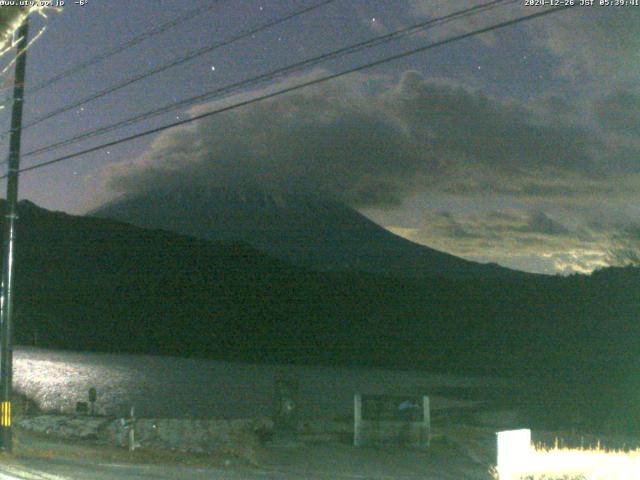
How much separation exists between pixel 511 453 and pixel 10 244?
10737 mm

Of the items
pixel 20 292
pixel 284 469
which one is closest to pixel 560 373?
pixel 284 469

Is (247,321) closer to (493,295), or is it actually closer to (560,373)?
(493,295)

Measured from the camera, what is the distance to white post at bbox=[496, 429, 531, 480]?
41.8ft

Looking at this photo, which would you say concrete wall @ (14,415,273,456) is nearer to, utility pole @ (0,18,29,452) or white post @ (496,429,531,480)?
utility pole @ (0,18,29,452)

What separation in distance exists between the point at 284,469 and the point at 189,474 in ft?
9.41

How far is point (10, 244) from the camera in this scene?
56.9 feet

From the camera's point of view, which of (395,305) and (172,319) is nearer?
(395,305)

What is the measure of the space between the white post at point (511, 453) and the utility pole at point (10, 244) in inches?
382

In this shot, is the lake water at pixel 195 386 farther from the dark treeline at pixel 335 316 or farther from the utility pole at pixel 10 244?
the utility pole at pixel 10 244

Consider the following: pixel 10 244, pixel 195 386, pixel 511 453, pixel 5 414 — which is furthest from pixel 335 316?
pixel 511 453

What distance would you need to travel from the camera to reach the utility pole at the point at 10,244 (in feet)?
55.4

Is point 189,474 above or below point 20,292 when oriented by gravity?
below

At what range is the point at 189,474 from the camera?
1438cm

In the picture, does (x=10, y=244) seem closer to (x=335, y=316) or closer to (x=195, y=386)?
(x=195, y=386)
